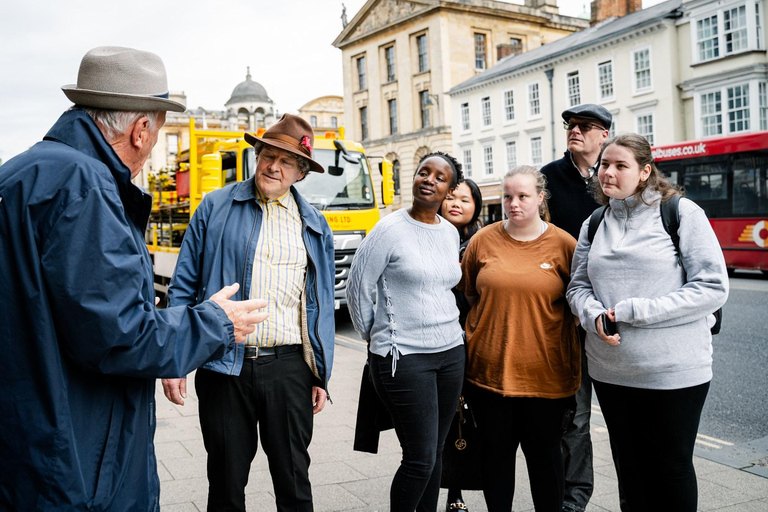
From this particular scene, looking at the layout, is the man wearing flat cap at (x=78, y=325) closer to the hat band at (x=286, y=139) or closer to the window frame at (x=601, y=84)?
the hat band at (x=286, y=139)

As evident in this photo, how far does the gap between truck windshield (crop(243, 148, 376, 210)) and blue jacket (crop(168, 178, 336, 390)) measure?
684cm

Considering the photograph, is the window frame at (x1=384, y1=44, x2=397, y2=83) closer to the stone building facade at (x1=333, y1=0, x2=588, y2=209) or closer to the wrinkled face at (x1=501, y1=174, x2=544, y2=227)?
the stone building facade at (x1=333, y1=0, x2=588, y2=209)

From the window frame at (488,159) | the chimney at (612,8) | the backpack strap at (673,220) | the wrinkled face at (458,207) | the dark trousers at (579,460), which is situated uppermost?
the chimney at (612,8)

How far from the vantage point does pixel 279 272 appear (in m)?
3.01

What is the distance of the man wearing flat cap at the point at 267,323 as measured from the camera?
290 cm

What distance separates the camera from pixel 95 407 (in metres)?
1.81

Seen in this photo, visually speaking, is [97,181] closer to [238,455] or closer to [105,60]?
[105,60]

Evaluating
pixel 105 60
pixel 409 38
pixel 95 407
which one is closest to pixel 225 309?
pixel 95 407

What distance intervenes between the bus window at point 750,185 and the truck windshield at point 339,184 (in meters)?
11.0

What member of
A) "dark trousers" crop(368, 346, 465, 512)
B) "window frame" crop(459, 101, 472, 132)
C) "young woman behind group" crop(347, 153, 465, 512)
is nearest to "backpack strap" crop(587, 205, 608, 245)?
"young woman behind group" crop(347, 153, 465, 512)

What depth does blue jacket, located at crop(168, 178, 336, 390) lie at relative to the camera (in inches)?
116

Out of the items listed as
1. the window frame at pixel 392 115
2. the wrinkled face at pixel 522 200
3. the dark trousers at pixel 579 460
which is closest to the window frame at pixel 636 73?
the window frame at pixel 392 115

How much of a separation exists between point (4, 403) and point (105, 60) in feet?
3.23

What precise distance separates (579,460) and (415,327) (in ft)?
4.42
